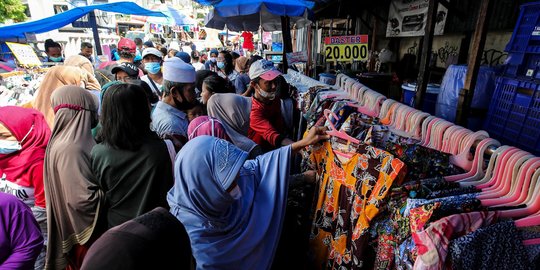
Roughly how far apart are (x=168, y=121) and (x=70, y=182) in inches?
35.6

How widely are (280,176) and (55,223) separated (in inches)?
76.0

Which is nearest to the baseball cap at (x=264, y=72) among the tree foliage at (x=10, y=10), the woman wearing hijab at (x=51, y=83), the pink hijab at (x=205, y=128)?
the pink hijab at (x=205, y=128)

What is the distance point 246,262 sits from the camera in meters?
1.78

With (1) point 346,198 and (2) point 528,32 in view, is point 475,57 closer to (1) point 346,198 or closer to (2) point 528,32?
(2) point 528,32

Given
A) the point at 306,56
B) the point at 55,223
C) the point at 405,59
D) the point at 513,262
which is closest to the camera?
the point at 513,262

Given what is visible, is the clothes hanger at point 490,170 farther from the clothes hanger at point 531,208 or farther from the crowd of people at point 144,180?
the crowd of people at point 144,180

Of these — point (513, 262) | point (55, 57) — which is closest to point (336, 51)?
point (513, 262)

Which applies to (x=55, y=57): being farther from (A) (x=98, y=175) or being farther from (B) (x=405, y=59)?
(B) (x=405, y=59)

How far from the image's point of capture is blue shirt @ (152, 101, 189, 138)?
2633 mm

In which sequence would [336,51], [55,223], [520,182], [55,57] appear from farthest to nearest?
[55,57] < [336,51] < [55,223] < [520,182]

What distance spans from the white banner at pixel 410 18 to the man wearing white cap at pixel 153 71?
251 inches

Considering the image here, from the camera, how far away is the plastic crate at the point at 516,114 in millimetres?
2332

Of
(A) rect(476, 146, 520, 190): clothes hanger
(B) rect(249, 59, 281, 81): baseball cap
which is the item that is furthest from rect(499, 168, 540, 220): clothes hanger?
(B) rect(249, 59, 281, 81): baseball cap

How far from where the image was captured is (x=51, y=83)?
3709 mm
